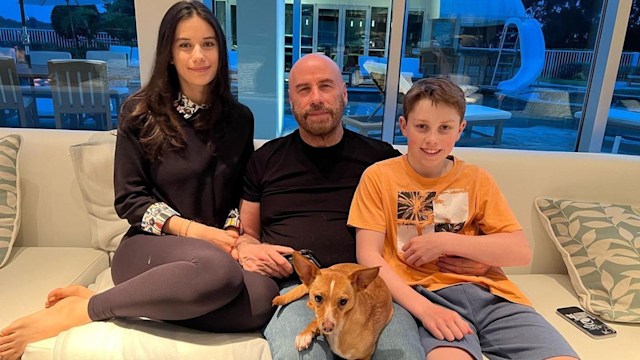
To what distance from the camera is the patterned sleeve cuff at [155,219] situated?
1.50m

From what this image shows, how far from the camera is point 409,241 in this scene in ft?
4.87

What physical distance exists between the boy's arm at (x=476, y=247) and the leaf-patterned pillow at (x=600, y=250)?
0.42 metres

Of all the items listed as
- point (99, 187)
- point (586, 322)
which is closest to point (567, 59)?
point (586, 322)

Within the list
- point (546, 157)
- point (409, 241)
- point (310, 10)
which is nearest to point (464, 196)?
point (409, 241)

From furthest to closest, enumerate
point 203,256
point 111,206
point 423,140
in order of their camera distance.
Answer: point 111,206, point 423,140, point 203,256

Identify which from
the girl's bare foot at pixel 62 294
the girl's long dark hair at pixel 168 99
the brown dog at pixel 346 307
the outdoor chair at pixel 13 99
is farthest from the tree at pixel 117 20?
the brown dog at pixel 346 307

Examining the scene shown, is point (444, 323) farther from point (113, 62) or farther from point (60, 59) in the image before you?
point (60, 59)

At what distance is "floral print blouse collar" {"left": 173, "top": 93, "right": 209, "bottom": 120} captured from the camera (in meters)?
1.64

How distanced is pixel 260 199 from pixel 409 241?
1.89 feet

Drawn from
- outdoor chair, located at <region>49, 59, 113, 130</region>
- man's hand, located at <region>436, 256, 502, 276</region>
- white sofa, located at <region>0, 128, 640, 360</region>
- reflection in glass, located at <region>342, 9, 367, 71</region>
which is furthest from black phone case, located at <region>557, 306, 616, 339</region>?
outdoor chair, located at <region>49, 59, 113, 130</region>

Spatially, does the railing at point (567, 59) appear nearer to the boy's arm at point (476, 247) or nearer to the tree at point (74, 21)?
the boy's arm at point (476, 247)

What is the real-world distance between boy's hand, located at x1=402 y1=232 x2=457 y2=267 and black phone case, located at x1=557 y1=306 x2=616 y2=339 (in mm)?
548

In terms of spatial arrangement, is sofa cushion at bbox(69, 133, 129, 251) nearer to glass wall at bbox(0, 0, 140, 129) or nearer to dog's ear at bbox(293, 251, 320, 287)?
dog's ear at bbox(293, 251, 320, 287)

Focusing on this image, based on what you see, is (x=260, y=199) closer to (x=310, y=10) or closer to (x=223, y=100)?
(x=223, y=100)
